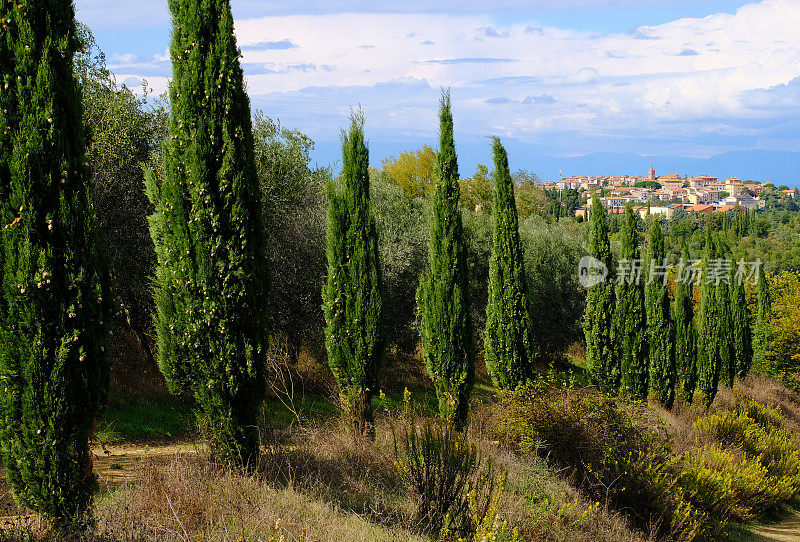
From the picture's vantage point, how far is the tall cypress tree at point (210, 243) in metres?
6.84

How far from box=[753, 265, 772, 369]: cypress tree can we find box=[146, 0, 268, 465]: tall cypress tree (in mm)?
27271

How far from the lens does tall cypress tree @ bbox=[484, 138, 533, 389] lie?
1227 cm

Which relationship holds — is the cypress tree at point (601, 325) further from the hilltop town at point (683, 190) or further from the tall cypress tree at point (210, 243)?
the hilltop town at point (683, 190)

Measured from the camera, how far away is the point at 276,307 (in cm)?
1300

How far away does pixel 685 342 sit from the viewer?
19.5m

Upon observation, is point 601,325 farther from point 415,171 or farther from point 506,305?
point 415,171

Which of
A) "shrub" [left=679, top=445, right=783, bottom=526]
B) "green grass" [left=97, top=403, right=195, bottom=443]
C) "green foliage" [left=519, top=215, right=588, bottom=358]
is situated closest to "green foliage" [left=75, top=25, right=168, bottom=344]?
"green grass" [left=97, top=403, right=195, bottom=443]

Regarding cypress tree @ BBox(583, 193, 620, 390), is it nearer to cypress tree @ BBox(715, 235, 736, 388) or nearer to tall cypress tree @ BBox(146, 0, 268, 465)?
cypress tree @ BBox(715, 235, 736, 388)

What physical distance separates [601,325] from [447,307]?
5.87 metres

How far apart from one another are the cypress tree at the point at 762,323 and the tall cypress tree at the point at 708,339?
6.98 metres

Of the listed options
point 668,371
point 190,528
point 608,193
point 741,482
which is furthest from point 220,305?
point 608,193

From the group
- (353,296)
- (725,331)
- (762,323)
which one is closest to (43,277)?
(353,296)

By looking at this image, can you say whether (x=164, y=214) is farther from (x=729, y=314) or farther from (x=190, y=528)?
(x=729, y=314)

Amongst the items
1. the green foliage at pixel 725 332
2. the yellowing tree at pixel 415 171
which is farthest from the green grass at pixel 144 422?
the yellowing tree at pixel 415 171
